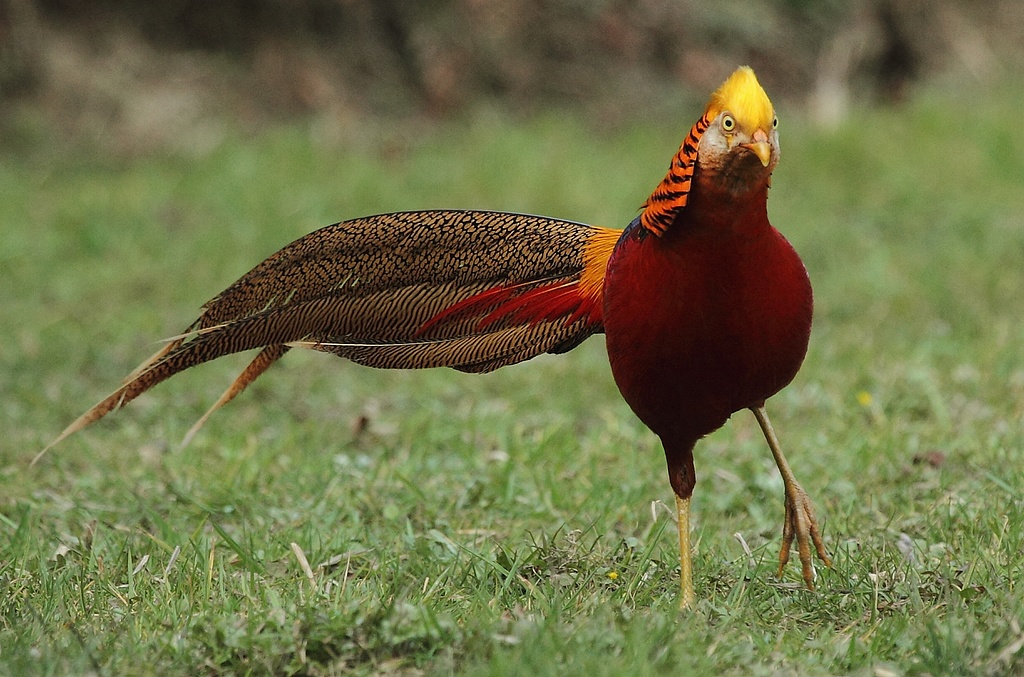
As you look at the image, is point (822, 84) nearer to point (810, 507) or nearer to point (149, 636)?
point (810, 507)

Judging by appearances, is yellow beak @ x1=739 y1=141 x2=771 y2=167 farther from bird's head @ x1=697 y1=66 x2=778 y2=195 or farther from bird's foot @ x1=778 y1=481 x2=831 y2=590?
bird's foot @ x1=778 y1=481 x2=831 y2=590

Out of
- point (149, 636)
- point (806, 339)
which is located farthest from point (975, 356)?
point (149, 636)

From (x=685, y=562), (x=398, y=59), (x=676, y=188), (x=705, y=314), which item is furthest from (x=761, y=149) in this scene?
(x=398, y=59)

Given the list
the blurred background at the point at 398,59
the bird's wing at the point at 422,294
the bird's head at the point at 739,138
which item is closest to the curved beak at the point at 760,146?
the bird's head at the point at 739,138

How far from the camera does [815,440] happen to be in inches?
Answer: 159

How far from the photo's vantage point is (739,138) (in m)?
2.25

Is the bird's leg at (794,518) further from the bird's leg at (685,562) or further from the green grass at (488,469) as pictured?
the bird's leg at (685,562)

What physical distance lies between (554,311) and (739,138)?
71 cm

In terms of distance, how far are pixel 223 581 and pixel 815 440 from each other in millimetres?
2022

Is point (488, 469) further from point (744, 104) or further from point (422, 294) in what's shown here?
point (744, 104)

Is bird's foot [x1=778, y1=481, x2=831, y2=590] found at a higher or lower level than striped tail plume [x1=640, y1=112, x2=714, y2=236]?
lower

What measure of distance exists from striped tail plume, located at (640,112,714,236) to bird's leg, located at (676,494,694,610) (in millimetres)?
667

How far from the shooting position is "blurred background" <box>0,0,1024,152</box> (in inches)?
320

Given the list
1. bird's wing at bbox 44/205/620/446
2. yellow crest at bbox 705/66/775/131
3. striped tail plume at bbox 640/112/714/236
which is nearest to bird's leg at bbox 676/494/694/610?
bird's wing at bbox 44/205/620/446
